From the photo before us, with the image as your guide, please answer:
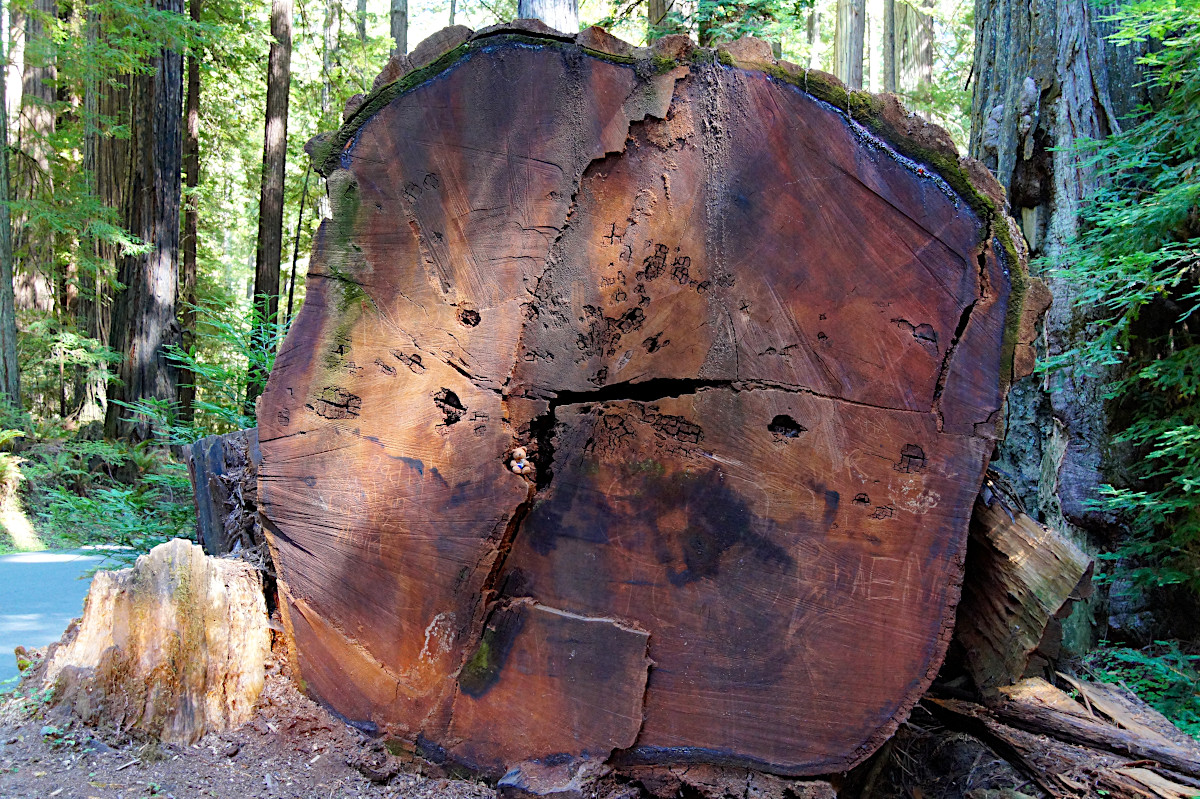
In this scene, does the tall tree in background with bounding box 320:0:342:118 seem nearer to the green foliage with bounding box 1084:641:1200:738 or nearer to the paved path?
the paved path

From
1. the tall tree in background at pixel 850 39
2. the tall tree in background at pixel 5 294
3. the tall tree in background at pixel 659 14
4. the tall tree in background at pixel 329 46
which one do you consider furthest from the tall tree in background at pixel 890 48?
the tall tree in background at pixel 5 294

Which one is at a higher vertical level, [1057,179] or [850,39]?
[850,39]

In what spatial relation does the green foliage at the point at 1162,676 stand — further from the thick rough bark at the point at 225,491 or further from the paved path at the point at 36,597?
the paved path at the point at 36,597

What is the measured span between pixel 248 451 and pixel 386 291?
0.86 m

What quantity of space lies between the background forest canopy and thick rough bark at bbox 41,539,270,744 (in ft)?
3.93

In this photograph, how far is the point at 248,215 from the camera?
15938mm

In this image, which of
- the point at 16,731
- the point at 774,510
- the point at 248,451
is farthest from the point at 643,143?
the point at 16,731

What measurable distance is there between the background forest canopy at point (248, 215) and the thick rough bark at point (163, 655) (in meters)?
1.20

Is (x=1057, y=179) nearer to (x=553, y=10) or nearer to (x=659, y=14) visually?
(x=553, y=10)

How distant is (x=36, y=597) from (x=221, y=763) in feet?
10.7

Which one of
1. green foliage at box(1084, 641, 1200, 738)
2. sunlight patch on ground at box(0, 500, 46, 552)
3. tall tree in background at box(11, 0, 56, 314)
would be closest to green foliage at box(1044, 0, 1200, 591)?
green foliage at box(1084, 641, 1200, 738)

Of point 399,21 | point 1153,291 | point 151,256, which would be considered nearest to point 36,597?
point 151,256

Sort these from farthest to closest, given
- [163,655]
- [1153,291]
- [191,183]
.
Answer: [191,183] → [1153,291] → [163,655]

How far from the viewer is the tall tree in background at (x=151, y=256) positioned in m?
8.38
